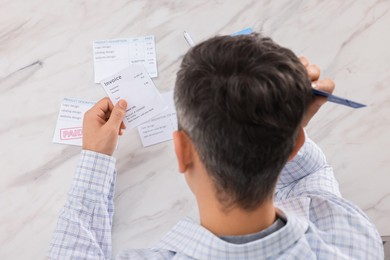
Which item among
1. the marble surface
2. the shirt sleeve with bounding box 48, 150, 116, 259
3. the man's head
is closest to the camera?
the man's head

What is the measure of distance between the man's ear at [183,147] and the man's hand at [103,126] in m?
0.30

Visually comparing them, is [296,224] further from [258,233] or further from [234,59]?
[234,59]

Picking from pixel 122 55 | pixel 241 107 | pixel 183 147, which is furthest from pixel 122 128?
pixel 241 107

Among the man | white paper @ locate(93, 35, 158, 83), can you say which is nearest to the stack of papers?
white paper @ locate(93, 35, 158, 83)

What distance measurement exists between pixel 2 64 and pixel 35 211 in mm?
360

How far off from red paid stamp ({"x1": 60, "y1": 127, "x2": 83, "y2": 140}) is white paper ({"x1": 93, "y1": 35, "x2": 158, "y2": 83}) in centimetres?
12

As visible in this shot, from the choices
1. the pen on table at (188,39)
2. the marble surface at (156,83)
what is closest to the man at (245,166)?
the marble surface at (156,83)

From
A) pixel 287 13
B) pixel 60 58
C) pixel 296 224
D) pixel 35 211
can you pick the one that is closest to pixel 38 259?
pixel 35 211

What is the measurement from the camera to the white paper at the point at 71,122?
0.88 metres

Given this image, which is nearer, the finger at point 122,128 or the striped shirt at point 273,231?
the striped shirt at point 273,231

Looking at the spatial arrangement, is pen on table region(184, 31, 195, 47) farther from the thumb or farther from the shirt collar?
the shirt collar

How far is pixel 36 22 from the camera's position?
0.95 m

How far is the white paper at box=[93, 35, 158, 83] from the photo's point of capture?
0.92 metres

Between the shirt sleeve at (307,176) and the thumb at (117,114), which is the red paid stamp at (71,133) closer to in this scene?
the thumb at (117,114)
